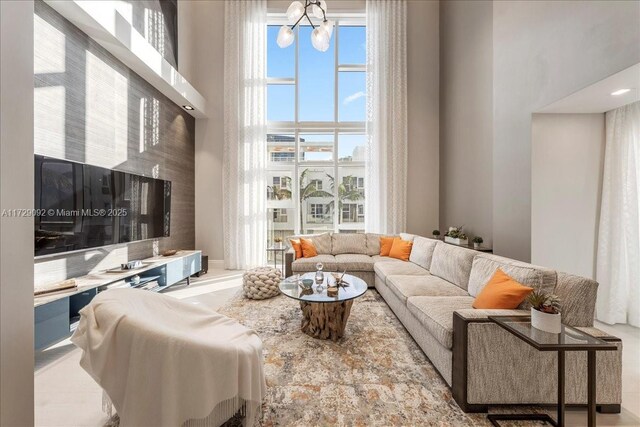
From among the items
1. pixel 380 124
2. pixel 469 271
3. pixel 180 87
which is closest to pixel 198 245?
pixel 180 87

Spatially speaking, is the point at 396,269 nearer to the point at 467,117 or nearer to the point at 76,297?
the point at 467,117

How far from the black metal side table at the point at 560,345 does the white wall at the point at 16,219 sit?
201 cm

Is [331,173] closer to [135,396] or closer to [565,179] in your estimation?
[565,179]

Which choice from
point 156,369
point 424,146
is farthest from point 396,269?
point 424,146

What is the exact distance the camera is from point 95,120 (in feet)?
10.5

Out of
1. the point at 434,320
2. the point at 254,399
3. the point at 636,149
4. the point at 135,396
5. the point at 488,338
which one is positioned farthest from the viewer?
the point at 636,149

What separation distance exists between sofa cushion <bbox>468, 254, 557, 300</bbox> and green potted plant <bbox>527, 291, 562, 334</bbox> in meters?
0.46

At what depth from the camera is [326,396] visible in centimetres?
185

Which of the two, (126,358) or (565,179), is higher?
(565,179)

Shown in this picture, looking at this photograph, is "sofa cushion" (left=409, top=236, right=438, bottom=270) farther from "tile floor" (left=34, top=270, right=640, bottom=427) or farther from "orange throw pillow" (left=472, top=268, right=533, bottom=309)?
"tile floor" (left=34, top=270, right=640, bottom=427)

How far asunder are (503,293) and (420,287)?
3.05 feet

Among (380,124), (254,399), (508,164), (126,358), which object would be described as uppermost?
(380,124)

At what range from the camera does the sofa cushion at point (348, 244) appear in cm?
479

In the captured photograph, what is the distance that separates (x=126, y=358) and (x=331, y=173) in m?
4.98
